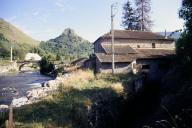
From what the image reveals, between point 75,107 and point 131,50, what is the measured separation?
23.2 metres

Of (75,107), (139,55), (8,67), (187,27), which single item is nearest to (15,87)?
(139,55)

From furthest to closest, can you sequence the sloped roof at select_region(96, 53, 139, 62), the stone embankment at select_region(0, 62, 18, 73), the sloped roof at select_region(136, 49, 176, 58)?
the stone embankment at select_region(0, 62, 18, 73)
the sloped roof at select_region(136, 49, 176, 58)
the sloped roof at select_region(96, 53, 139, 62)

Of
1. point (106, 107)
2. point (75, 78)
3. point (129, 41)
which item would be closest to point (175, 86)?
point (106, 107)

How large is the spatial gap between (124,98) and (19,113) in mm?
9751

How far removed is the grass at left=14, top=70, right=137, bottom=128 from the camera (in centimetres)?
1503

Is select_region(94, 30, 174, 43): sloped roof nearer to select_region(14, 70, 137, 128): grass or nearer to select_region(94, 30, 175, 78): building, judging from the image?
select_region(94, 30, 175, 78): building

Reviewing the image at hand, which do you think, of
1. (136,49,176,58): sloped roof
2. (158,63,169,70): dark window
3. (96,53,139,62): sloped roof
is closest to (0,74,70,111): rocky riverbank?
(96,53,139,62): sloped roof

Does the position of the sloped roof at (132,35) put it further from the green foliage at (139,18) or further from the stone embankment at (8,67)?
the stone embankment at (8,67)

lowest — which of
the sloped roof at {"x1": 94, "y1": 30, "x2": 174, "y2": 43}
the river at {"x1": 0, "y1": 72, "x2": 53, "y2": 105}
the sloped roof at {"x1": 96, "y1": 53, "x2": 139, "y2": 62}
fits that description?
the river at {"x1": 0, "y1": 72, "x2": 53, "y2": 105}

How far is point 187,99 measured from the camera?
711 inches

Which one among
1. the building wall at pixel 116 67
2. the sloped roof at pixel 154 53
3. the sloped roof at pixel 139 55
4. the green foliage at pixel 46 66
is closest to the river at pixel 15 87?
the building wall at pixel 116 67

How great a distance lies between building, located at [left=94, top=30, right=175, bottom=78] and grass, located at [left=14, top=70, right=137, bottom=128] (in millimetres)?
10308

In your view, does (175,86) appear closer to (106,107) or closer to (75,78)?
(106,107)

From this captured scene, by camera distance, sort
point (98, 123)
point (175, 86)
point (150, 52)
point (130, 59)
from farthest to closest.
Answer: point (150, 52) < point (130, 59) < point (175, 86) < point (98, 123)
